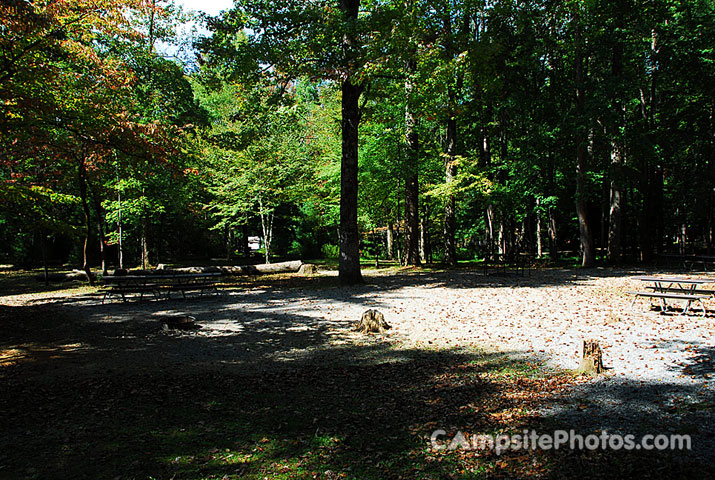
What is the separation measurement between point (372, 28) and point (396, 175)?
328 inches

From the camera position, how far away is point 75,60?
1170cm

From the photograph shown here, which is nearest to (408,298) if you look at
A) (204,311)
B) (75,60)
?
(204,311)

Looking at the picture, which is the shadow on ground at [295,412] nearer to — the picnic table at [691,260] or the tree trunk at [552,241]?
the picnic table at [691,260]

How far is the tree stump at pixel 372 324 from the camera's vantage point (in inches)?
320

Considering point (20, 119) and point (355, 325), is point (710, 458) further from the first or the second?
point (20, 119)

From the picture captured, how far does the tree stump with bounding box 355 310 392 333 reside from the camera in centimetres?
814

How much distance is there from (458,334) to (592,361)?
9.08ft

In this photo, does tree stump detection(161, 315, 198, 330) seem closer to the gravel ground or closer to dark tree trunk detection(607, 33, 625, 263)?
the gravel ground

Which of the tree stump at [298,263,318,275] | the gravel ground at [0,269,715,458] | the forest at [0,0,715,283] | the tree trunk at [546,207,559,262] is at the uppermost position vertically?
the forest at [0,0,715,283]

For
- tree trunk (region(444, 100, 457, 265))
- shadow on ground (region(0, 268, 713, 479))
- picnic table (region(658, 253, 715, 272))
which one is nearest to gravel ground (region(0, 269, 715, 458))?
shadow on ground (region(0, 268, 713, 479))

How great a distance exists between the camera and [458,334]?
25.7ft

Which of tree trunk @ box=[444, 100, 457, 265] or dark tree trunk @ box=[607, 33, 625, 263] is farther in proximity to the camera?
tree trunk @ box=[444, 100, 457, 265]

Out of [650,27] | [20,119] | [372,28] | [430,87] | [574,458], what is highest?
[650,27]

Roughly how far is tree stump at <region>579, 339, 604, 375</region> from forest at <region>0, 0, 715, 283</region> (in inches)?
380
